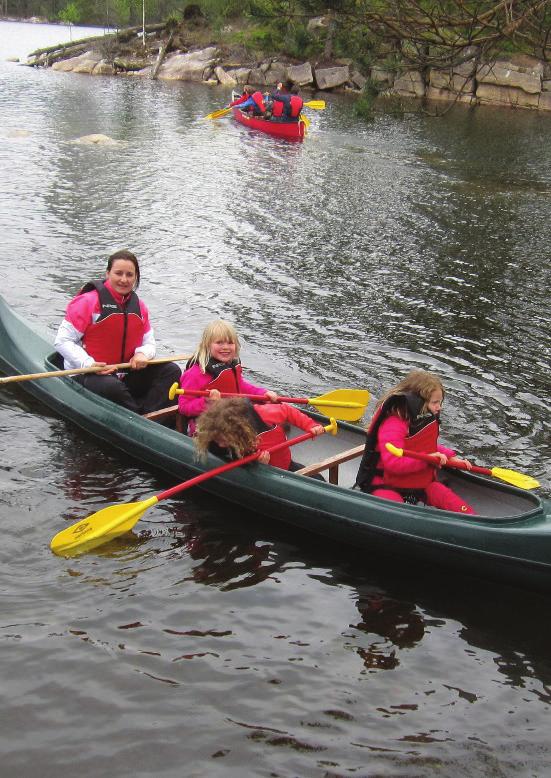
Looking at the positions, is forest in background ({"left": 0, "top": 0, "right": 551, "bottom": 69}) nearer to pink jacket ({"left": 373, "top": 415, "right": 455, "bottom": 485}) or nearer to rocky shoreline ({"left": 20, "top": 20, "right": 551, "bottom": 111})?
pink jacket ({"left": 373, "top": 415, "right": 455, "bottom": 485})

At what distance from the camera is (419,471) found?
18.6ft

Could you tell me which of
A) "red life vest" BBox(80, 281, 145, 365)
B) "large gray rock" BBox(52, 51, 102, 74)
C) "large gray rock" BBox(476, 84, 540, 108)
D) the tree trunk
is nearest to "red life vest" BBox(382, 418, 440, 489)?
"red life vest" BBox(80, 281, 145, 365)

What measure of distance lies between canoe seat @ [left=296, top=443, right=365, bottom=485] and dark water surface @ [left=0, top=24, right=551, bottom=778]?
1.59ft

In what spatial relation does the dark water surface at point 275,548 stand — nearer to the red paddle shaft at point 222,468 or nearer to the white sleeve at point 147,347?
the red paddle shaft at point 222,468

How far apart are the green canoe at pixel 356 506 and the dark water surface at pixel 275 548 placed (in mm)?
198

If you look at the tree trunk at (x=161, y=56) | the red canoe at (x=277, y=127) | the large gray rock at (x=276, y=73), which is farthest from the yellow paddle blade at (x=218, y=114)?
the tree trunk at (x=161, y=56)

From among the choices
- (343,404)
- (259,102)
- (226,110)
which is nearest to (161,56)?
(226,110)

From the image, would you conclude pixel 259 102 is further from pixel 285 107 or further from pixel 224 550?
pixel 224 550

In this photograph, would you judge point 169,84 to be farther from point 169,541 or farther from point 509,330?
point 169,541

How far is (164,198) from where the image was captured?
53.3 ft

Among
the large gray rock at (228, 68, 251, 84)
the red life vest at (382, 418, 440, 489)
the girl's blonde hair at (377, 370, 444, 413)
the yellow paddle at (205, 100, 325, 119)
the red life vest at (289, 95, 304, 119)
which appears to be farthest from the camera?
the large gray rock at (228, 68, 251, 84)

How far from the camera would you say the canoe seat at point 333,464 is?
6051mm

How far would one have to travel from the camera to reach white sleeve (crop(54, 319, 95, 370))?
7039 mm

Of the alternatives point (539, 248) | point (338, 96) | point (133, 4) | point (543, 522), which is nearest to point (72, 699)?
point (543, 522)
